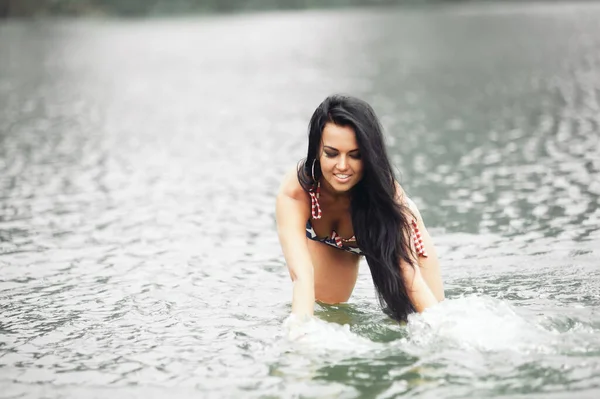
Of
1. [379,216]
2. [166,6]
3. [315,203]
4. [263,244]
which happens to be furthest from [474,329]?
[166,6]

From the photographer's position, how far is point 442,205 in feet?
38.0

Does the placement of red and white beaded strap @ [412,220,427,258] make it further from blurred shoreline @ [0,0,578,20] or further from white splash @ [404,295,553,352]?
blurred shoreline @ [0,0,578,20]

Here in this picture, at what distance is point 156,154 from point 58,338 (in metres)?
10.5

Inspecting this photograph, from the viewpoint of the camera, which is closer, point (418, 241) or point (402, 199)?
point (402, 199)

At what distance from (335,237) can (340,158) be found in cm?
105

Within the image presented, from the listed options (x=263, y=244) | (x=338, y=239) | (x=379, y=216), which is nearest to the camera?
(x=379, y=216)

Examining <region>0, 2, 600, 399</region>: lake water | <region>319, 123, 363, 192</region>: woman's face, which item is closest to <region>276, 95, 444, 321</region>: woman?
<region>319, 123, 363, 192</region>: woman's face

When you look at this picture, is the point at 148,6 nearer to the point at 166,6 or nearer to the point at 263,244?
the point at 166,6

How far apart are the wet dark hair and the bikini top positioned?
0.07 meters

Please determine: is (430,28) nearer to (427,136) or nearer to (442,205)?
(427,136)

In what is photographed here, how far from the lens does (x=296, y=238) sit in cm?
643

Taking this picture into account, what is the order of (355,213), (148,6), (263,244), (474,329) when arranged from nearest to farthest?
(474,329)
(355,213)
(263,244)
(148,6)

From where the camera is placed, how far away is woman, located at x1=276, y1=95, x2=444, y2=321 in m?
5.91

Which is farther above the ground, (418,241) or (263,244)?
(418,241)
